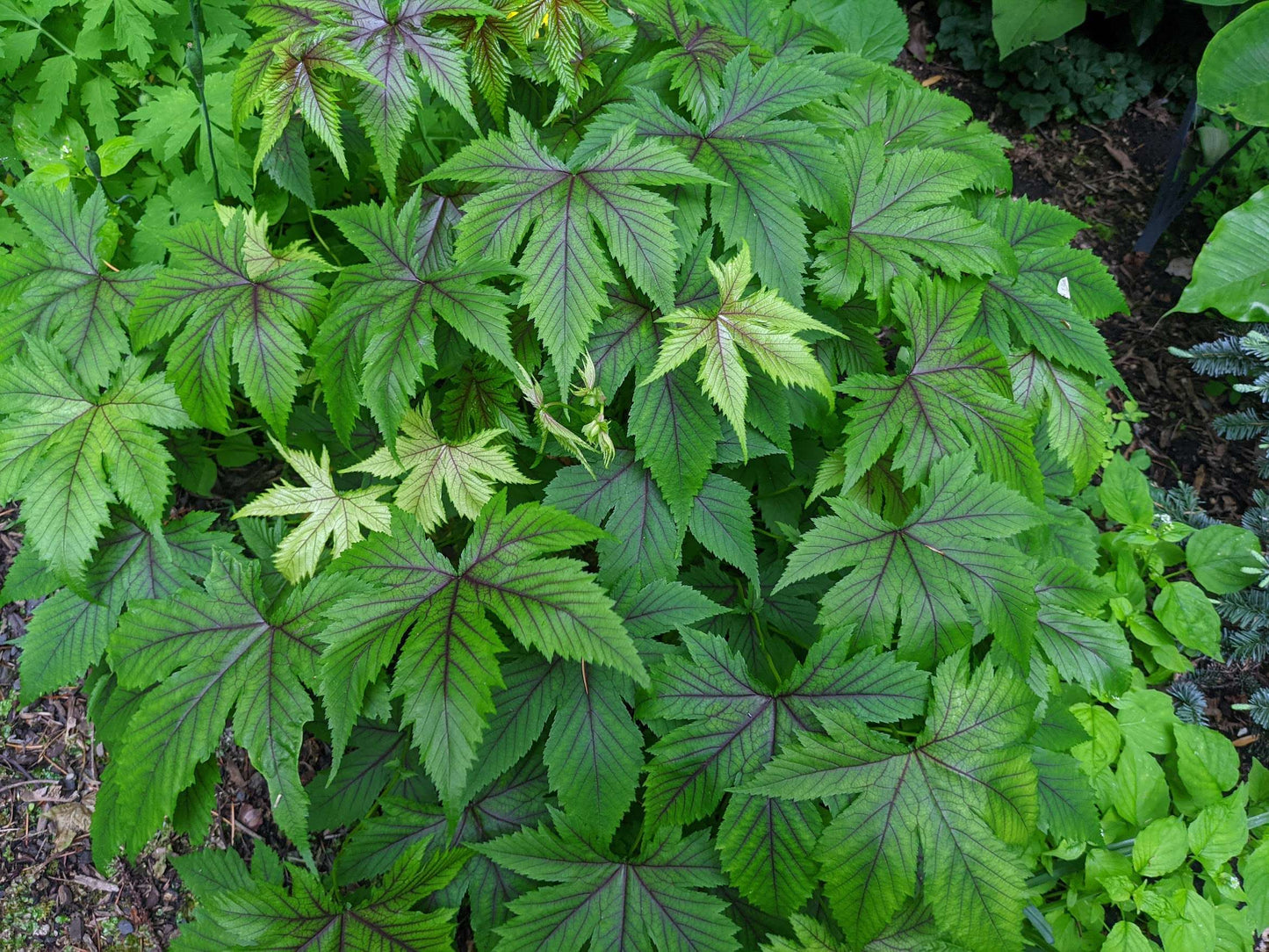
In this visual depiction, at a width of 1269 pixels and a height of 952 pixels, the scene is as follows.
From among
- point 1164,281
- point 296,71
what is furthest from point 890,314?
point 1164,281

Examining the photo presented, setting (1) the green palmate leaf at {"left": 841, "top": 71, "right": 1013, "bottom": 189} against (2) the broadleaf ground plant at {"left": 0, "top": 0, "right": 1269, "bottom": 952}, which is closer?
(2) the broadleaf ground plant at {"left": 0, "top": 0, "right": 1269, "bottom": 952}

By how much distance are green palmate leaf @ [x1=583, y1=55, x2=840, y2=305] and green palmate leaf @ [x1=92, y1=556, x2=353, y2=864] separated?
3.56 ft

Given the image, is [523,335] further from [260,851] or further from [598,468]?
[260,851]

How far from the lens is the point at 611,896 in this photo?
1.59 m

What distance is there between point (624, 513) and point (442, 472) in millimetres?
407

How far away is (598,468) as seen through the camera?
1799 mm

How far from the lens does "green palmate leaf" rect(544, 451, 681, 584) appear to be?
176 cm

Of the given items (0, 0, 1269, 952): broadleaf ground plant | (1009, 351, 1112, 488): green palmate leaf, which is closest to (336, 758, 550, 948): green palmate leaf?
(0, 0, 1269, 952): broadleaf ground plant

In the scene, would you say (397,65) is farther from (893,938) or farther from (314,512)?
(893,938)

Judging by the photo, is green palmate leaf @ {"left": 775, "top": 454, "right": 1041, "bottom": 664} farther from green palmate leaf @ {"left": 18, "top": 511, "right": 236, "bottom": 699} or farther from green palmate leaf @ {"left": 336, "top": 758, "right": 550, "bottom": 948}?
green palmate leaf @ {"left": 18, "top": 511, "right": 236, "bottom": 699}

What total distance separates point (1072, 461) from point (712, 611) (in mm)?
1038

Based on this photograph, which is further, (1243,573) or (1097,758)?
(1243,573)

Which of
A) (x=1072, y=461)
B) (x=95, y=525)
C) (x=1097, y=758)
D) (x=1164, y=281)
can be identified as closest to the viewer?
(x=95, y=525)

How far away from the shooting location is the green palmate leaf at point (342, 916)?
1.56 metres
